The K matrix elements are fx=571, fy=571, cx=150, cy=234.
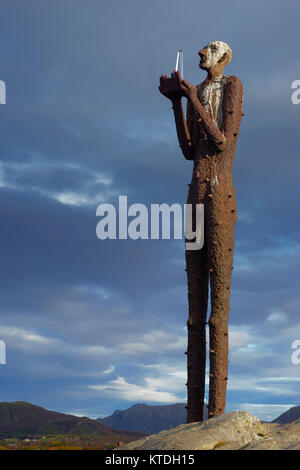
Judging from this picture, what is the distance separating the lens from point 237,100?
1242 cm

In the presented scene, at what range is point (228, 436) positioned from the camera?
317 inches

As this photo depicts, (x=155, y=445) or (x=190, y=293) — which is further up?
(x=190, y=293)

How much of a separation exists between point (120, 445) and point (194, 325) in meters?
3.85

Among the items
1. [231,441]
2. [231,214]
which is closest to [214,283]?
[231,214]

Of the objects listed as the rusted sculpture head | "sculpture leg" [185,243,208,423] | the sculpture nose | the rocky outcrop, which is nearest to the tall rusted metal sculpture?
"sculpture leg" [185,243,208,423]

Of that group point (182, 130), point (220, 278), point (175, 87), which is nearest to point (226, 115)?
point (182, 130)

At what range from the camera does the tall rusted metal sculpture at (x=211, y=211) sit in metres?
12.0

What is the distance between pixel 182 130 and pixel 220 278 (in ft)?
11.1

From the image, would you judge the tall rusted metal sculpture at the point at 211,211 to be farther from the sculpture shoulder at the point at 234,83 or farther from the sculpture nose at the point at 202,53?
the sculpture nose at the point at 202,53

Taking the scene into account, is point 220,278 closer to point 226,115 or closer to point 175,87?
point 226,115

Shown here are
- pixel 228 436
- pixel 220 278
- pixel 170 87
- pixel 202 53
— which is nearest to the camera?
pixel 228 436
